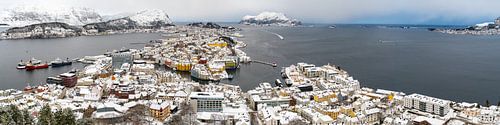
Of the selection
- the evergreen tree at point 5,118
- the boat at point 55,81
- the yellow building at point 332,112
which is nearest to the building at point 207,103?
the yellow building at point 332,112

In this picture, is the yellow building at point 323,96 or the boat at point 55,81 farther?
the boat at point 55,81

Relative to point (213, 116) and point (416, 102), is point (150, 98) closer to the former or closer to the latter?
point (213, 116)

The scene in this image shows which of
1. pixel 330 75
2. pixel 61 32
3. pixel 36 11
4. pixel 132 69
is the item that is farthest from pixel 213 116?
pixel 36 11

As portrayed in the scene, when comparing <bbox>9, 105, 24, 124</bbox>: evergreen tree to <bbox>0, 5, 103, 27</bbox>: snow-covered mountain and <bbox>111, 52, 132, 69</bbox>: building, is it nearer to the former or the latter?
<bbox>111, 52, 132, 69</bbox>: building

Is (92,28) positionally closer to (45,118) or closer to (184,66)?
(184,66)

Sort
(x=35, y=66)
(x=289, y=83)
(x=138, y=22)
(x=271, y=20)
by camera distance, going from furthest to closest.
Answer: (x=271, y=20) < (x=138, y=22) < (x=35, y=66) < (x=289, y=83)

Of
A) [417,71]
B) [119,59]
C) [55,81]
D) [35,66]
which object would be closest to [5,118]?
[55,81]

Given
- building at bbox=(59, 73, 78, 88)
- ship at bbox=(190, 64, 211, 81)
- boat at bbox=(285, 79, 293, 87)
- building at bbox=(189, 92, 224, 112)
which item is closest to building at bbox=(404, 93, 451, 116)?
boat at bbox=(285, 79, 293, 87)

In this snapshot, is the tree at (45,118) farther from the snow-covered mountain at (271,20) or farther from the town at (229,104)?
the snow-covered mountain at (271,20)
